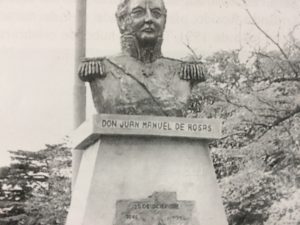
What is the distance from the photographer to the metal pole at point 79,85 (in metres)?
12.1

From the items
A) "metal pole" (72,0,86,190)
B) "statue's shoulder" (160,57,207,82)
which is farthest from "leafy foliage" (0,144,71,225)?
"statue's shoulder" (160,57,207,82)

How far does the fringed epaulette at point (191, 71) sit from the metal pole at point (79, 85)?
358 centimetres

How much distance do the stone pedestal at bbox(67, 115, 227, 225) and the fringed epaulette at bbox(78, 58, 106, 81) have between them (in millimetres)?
528

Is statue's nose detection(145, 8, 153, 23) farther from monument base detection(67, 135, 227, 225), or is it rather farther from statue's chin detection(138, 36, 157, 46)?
monument base detection(67, 135, 227, 225)

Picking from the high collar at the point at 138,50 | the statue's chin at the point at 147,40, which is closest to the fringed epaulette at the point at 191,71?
the high collar at the point at 138,50

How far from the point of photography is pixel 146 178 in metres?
8.26

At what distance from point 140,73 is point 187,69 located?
1.77ft

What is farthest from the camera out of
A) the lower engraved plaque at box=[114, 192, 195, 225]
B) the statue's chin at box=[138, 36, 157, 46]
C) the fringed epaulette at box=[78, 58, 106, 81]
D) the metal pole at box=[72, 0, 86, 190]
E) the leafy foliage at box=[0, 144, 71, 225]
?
the leafy foliage at box=[0, 144, 71, 225]

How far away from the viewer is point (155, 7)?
28.1ft

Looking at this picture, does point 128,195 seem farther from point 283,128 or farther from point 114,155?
point 283,128

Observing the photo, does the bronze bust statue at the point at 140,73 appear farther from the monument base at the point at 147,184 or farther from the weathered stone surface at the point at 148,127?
the monument base at the point at 147,184

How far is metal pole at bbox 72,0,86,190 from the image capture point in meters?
12.1

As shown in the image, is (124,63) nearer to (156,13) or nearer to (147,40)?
(147,40)

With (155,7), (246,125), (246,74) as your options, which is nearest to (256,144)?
(246,125)
